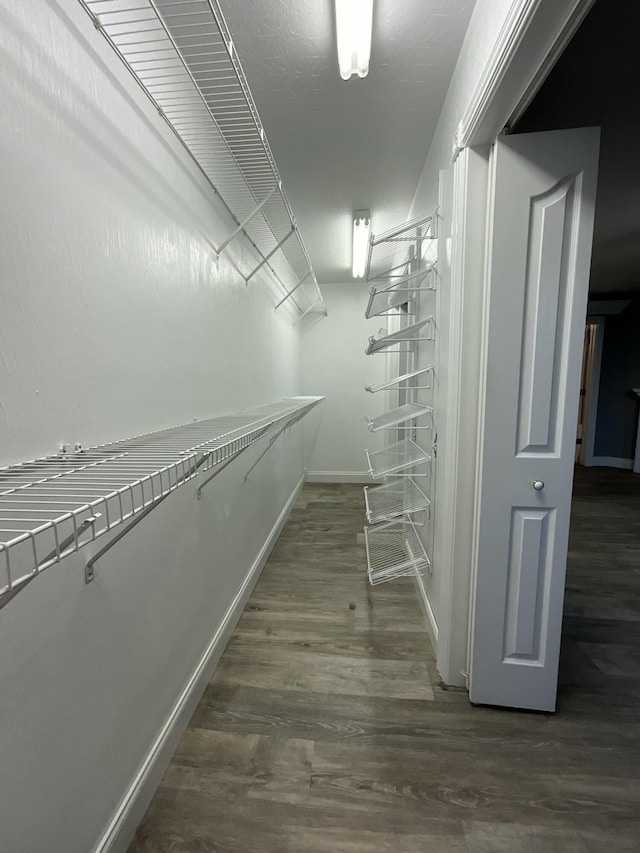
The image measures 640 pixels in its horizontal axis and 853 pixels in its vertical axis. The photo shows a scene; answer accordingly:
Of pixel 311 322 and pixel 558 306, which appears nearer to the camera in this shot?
pixel 558 306

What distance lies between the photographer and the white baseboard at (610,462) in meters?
5.22

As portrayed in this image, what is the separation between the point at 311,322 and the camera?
4.50 m

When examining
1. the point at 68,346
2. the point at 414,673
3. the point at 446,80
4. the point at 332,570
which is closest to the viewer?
the point at 68,346

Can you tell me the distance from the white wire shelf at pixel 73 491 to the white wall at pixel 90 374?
7 cm

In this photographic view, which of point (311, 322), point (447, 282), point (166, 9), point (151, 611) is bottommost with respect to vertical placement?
point (151, 611)

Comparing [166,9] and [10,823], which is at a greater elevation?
[166,9]

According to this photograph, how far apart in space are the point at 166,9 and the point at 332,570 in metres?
2.82

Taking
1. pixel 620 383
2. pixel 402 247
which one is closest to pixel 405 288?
pixel 402 247

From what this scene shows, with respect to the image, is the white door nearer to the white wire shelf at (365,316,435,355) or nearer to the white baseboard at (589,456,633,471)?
the white wire shelf at (365,316,435,355)

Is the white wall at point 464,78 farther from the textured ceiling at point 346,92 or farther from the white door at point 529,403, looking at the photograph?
the white door at point 529,403

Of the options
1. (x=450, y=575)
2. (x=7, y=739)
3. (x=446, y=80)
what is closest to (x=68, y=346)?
(x=7, y=739)

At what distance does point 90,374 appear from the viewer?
2.97ft

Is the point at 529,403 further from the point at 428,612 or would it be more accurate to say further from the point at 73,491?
the point at 73,491

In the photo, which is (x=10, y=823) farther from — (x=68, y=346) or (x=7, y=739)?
(x=68, y=346)
